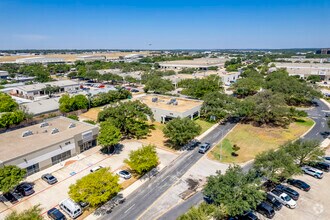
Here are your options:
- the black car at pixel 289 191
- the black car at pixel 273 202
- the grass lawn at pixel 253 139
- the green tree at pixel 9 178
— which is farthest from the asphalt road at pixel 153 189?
the black car at pixel 289 191

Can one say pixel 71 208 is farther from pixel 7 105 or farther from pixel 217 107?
pixel 7 105

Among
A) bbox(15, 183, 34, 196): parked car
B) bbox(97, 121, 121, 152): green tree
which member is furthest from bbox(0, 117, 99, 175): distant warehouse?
bbox(97, 121, 121, 152): green tree

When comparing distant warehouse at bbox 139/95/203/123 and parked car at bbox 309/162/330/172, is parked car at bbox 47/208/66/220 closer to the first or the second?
distant warehouse at bbox 139/95/203/123

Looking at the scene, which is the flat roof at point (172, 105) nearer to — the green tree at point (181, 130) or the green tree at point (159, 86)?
→ the green tree at point (159, 86)

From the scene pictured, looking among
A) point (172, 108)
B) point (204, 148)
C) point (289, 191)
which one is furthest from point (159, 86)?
point (289, 191)

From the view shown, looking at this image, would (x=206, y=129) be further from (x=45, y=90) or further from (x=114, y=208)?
(x=45, y=90)

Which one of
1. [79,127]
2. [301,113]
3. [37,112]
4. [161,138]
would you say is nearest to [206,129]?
[161,138]
